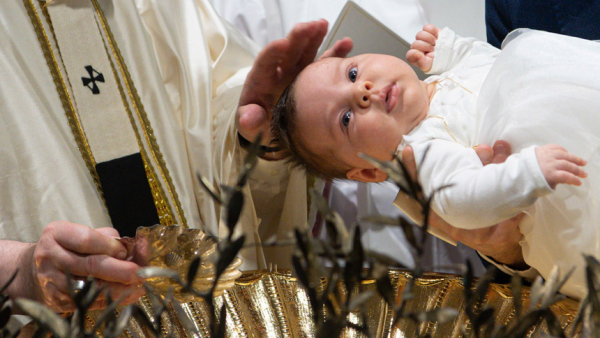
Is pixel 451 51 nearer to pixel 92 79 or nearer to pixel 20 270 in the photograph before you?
pixel 92 79

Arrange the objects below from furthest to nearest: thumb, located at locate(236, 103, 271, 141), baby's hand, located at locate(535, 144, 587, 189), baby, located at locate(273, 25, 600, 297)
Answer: thumb, located at locate(236, 103, 271, 141) → baby, located at locate(273, 25, 600, 297) → baby's hand, located at locate(535, 144, 587, 189)

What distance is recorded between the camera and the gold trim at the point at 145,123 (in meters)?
1.20

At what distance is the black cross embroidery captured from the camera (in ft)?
3.94

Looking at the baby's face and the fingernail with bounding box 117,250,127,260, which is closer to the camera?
the fingernail with bounding box 117,250,127,260

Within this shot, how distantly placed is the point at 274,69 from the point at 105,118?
0.40 metres

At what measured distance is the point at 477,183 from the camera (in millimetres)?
768

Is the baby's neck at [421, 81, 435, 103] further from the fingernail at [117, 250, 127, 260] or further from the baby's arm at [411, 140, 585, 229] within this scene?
the fingernail at [117, 250, 127, 260]

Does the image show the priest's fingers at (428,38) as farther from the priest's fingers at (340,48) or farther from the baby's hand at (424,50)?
the priest's fingers at (340,48)

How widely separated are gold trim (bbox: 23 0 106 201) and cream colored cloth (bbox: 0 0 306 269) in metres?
0.01

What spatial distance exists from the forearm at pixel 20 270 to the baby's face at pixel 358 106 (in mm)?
542

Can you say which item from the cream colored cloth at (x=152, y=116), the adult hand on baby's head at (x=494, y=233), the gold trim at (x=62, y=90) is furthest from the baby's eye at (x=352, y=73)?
the gold trim at (x=62, y=90)

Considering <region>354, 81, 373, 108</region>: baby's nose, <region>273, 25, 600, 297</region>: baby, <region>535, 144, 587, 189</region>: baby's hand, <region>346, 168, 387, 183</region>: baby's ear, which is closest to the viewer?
<region>535, 144, 587, 189</region>: baby's hand

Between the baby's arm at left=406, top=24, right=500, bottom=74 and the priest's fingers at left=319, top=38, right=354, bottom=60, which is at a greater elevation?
the priest's fingers at left=319, top=38, right=354, bottom=60

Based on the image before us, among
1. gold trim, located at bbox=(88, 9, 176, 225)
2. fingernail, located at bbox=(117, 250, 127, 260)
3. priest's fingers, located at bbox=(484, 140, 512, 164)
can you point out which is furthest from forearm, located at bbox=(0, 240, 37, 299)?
priest's fingers, located at bbox=(484, 140, 512, 164)
